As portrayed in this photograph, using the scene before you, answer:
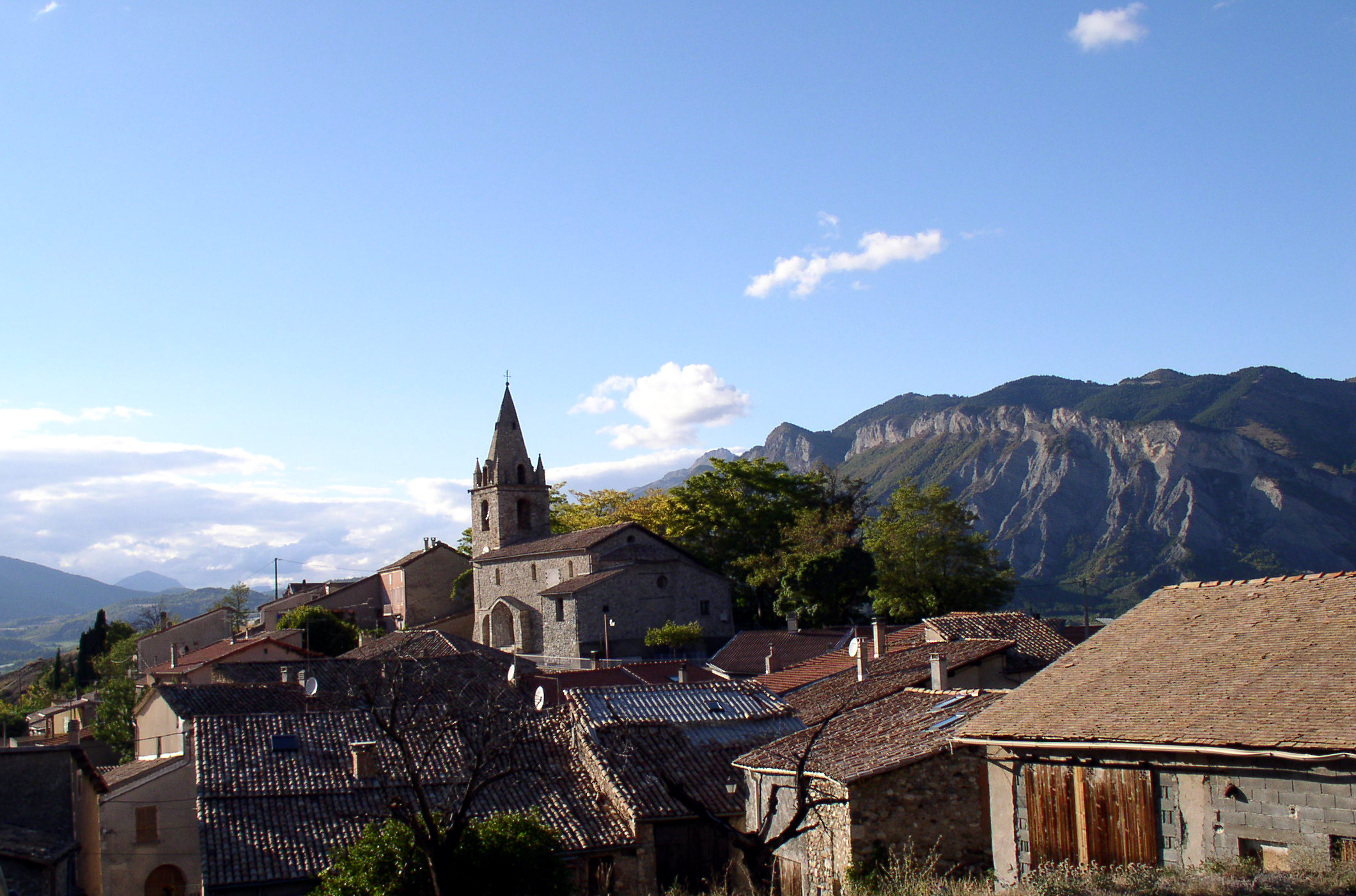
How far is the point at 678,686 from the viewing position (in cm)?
2466

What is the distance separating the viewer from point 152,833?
77.0 feet

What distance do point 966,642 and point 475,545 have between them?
39.0m

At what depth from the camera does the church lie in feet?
155

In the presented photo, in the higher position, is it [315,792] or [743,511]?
[743,511]

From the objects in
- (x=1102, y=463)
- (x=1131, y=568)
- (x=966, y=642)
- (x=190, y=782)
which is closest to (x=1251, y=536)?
(x=1131, y=568)

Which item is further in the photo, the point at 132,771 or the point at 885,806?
the point at 132,771

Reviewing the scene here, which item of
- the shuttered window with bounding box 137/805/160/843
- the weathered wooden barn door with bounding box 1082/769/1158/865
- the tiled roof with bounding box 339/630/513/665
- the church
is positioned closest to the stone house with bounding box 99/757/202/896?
the shuttered window with bounding box 137/805/160/843

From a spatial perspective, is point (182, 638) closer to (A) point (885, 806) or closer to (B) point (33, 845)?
(B) point (33, 845)

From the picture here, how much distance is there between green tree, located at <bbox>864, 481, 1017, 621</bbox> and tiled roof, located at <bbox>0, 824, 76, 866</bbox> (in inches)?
1308

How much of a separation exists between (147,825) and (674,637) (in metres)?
24.4

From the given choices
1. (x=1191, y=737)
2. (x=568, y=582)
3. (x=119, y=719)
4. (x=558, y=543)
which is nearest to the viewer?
(x=1191, y=737)

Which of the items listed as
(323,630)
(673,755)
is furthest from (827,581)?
(323,630)

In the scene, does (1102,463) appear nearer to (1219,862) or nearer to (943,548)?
(943,548)

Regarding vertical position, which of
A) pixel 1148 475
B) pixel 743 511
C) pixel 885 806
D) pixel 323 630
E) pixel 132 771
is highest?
pixel 1148 475
